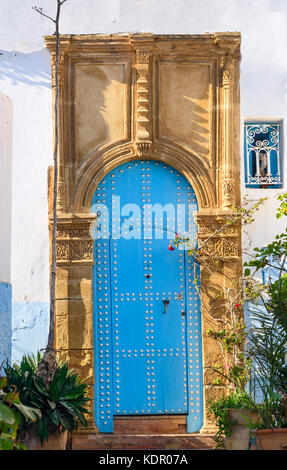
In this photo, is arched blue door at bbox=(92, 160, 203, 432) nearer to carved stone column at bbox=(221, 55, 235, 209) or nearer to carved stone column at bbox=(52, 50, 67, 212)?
carved stone column at bbox=(52, 50, 67, 212)

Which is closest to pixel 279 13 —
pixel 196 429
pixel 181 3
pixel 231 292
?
pixel 181 3

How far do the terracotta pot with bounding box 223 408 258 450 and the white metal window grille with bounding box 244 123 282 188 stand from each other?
9.05 feet

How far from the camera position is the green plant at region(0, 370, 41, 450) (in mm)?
5371

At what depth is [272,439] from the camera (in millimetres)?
6500

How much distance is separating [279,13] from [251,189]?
2.03 m

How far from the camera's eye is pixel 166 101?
9.37 meters

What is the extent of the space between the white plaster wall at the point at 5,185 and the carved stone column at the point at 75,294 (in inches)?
21.9

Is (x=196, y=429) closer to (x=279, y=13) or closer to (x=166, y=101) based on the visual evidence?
(x=166, y=101)

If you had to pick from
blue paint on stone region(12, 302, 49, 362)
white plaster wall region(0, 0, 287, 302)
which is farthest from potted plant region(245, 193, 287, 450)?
blue paint on stone region(12, 302, 49, 362)

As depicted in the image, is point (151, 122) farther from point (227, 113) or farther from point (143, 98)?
point (227, 113)

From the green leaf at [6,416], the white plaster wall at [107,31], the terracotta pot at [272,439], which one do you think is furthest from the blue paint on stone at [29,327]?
the green leaf at [6,416]

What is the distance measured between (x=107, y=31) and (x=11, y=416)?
207 inches

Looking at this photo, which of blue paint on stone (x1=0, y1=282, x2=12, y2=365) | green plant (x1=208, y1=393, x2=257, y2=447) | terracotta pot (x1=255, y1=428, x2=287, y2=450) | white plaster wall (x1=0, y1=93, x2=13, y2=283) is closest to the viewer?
terracotta pot (x1=255, y1=428, x2=287, y2=450)

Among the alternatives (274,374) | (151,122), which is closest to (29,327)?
(151,122)
